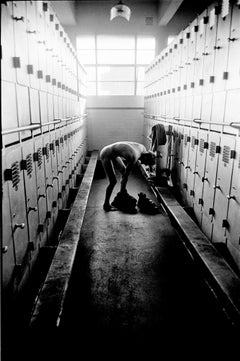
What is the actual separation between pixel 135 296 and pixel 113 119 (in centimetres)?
804

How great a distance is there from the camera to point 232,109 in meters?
3.06

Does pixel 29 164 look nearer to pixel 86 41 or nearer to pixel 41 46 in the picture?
pixel 41 46

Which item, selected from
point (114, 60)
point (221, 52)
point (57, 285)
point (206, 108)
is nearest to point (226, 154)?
point (206, 108)

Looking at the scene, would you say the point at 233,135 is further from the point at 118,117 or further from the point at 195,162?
the point at 118,117

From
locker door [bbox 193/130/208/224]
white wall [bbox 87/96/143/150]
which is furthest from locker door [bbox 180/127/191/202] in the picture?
white wall [bbox 87/96/143/150]

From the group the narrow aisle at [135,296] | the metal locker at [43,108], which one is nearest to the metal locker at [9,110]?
the metal locker at [43,108]

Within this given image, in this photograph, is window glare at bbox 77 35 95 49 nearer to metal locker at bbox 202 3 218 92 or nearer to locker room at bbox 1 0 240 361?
locker room at bbox 1 0 240 361

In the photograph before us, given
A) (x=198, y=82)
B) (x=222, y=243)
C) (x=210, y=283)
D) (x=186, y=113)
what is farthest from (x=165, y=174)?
(x=210, y=283)

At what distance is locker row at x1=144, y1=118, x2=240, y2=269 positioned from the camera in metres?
3.03

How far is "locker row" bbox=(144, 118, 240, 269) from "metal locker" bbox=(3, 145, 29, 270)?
76.4 inches

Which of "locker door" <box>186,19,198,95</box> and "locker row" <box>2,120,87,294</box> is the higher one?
"locker door" <box>186,19,198,95</box>

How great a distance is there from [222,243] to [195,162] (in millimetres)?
1357

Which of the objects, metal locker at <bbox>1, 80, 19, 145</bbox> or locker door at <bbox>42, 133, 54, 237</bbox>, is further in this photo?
locker door at <bbox>42, 133, 54, 237</bbox>

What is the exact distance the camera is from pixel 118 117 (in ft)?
33.4
